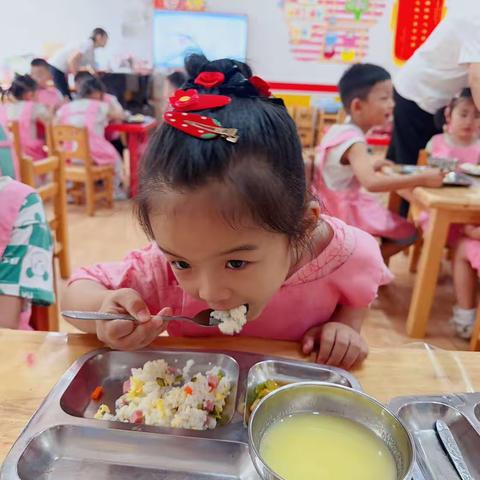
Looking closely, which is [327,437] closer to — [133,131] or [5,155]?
[5,155]

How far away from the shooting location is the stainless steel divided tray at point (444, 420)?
707 mm

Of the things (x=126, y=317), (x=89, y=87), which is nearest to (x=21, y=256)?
(x=126, y=317)

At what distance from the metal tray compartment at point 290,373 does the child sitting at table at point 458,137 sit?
8.51ft

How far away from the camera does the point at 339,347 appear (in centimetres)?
89

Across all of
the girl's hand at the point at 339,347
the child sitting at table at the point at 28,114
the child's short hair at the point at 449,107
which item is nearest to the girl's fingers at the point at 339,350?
the girl's hand at the point at 339,347

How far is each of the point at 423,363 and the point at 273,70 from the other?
22.7ft

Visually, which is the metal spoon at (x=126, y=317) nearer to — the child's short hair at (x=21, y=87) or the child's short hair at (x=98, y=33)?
the child's short hair at (x=21, y=87)

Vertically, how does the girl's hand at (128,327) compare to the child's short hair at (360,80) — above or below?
below

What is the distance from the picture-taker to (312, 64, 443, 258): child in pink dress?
2523 millimetres

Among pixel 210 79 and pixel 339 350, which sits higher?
pixel 210 79

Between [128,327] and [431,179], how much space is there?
6.23 feet

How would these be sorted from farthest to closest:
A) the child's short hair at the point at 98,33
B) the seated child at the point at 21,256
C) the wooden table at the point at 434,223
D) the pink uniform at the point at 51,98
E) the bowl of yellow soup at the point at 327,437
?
the child's short hair at the point at 98,33 < the pink uniform at the point at 51,98 < the wooden table at the point at 434,223 < the seated child at the point at 21,256 < the bowl of yellow soup at the point at 327,437

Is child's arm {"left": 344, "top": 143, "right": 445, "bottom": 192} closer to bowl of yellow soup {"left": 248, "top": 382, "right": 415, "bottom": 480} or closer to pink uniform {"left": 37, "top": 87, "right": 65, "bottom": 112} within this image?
bowl of yellow soup {"left": 248, "top": 382, "right": 415, "bottom": 480}

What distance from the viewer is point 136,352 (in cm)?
89
